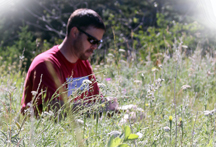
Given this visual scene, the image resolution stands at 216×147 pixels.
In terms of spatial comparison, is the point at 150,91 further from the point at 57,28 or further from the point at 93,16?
the point at 57,28

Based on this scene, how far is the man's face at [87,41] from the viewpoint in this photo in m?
3.05

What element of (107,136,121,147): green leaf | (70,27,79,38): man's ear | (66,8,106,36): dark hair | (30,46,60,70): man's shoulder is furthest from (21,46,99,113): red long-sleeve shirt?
(107,136,121,147): green leaf

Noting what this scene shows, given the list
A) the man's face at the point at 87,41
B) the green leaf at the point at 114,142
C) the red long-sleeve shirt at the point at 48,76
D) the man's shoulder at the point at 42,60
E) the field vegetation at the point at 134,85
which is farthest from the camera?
the man's face at the point at 87,41

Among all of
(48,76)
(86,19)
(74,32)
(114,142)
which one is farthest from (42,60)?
(114,142)

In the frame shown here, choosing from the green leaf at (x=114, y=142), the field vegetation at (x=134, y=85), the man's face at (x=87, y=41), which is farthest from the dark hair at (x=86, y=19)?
the green leaf at (x=114, y=142)

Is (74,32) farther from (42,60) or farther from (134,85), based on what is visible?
(134,85)

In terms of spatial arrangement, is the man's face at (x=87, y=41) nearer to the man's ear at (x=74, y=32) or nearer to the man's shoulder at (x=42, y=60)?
the man's ear at (x=74, y=32)

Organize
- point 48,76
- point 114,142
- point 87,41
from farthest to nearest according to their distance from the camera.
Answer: point 87,41 < point 48,76 < point 114,142

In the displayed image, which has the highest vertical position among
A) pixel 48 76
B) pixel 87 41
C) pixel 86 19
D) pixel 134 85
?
pixel 86 19

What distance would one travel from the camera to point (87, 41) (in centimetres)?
311

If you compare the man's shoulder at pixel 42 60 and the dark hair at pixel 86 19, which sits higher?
the dark hair at pixel 86 19

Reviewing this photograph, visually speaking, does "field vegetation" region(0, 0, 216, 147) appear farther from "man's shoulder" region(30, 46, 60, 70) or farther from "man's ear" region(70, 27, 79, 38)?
"man's ear" region(70, 27, 79, 38)

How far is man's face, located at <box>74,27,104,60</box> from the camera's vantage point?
3049 millimetres

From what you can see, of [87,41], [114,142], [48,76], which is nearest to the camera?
[114,142]
